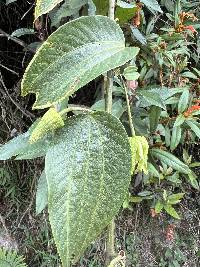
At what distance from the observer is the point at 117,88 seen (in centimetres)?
109

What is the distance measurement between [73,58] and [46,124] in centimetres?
5

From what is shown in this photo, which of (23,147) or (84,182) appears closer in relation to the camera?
(84,182)

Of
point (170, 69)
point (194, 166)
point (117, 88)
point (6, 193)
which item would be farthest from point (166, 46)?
point (6, 193)

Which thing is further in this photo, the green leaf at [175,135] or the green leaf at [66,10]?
the green leaf at [175,135]

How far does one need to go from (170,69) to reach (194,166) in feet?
1.14

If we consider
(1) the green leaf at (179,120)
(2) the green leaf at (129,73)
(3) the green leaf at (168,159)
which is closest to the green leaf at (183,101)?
(1) the green leaf at (179,120)

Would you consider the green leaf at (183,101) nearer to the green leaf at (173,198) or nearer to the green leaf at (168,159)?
the green leaf at (168,159)

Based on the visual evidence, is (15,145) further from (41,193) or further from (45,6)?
(41,193)

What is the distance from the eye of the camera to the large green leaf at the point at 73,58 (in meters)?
0.26

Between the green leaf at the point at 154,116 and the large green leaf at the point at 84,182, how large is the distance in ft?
2.55

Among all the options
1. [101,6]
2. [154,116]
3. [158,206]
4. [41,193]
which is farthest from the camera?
[158,206]

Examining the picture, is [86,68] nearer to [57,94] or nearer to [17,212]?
[57,94]

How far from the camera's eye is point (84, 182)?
249mm

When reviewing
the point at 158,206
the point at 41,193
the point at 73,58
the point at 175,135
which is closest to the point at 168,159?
the point at 175,135
